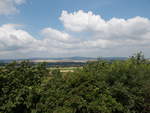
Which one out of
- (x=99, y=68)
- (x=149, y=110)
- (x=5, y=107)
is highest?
(x=99, y=68)

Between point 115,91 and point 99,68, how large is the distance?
24.4 ft

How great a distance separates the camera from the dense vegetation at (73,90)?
23.5m

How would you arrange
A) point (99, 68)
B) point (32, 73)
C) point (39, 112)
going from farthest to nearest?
point (99, 68) < point (32, 73) < point (39, 112)

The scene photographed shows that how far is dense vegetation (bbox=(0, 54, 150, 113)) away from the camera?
2348 centimetres

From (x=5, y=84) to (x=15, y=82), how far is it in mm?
1350

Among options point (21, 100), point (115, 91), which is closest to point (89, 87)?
point (115, 91)

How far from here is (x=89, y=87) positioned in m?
25.0

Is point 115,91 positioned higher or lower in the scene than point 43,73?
lower

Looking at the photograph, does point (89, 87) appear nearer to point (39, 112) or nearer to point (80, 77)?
point (80, 77)

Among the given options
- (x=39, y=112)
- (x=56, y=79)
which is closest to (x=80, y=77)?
(x=56, y=79)

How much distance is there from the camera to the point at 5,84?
85.9 feet

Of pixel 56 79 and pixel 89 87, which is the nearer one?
pixel 89 87

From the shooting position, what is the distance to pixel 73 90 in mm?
24844

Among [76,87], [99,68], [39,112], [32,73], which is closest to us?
[39,112]
